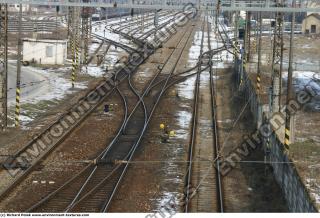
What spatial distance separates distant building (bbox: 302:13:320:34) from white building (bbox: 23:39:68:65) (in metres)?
43.7

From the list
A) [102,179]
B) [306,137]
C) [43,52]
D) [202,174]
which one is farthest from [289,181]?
[43,52]

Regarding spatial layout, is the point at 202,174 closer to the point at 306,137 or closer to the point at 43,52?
the point at 306,137

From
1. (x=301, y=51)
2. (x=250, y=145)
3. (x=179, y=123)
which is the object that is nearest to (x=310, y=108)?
(x=179, y=123)

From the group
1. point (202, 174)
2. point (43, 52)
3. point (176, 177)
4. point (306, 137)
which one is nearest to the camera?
point (176, 177)

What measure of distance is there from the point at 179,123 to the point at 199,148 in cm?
377

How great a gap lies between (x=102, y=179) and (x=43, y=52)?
77.5 ft

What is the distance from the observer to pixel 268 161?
50.6 ft

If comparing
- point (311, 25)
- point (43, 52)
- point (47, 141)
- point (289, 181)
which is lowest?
point (47, 141)

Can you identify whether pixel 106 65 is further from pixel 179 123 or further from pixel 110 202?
pixel 110 202

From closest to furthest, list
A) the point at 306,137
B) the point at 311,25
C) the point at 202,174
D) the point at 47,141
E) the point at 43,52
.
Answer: the point at 202,174, the point at 47,141, the point at 306,137, the point at 43,52, the point at 311,25

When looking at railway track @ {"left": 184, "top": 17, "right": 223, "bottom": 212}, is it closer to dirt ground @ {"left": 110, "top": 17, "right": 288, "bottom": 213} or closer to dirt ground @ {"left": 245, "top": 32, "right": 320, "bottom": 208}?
dirt ground @ {"left": 110, "top": 17, "right": 288, "bottom": 213}

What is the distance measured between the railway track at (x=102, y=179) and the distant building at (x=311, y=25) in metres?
55.6

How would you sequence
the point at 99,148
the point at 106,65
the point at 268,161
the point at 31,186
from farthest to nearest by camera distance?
the point at 106,65 → the point at 99,148 → the point at 268,161 → the point at 31,186

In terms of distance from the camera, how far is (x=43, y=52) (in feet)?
120
